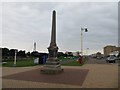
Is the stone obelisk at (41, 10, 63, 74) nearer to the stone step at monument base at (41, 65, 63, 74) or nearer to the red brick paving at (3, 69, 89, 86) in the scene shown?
the stone step at monument base at (41, 65, 63, 74)

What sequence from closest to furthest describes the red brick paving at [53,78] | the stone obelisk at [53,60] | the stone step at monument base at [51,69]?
the red brick paving at [53,78] < the stone step at monument base at [51,69] < the stone obelisk at [53,60]

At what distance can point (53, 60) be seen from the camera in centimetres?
2091

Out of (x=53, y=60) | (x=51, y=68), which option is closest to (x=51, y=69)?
(x=51, y=68)

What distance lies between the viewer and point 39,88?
10.5 m

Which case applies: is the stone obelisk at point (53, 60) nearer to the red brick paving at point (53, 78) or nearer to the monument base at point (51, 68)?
the monument base at point (51, 68)

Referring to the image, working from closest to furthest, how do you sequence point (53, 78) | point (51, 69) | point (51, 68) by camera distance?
point (53, 78) → point (51, 69) → point (51, 68)

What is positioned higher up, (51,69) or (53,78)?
(51,69)

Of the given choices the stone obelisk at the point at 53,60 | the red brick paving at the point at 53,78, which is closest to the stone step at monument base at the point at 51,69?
the stone obelisk at the point at 53,60

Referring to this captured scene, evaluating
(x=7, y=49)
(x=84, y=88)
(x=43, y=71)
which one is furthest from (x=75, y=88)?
(x=7, y=49)

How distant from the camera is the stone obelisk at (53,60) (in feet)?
64.9

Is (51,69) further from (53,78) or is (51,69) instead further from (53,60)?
(53,78)

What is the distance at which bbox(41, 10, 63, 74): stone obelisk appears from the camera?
19781mm

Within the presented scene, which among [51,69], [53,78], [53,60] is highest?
[53,60]

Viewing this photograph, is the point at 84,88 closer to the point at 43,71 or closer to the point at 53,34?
the point at 43,71
